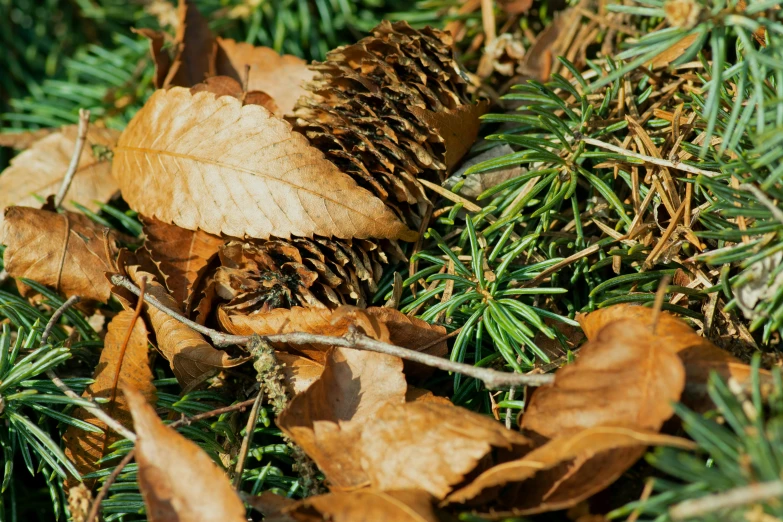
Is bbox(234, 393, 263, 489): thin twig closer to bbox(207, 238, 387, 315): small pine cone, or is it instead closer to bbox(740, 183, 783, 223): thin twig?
bbox(207, 238, 387, 315): small pine cone

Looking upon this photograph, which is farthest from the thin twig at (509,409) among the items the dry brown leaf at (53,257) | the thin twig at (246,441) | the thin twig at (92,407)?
the dry brown leaf at (53,257)

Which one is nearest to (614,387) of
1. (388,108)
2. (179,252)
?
(388,108)

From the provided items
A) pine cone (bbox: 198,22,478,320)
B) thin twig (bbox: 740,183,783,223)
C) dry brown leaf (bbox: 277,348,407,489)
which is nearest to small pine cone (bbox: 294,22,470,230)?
pine cone (bbox: 198,22,478,320)

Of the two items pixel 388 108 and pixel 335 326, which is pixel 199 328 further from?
pixel 388 108

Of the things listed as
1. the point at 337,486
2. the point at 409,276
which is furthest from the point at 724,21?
the point at 337,486

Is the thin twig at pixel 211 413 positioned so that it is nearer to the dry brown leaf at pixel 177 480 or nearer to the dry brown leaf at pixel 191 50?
the dry brown leaf at pixel 177 480

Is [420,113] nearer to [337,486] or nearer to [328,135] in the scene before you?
[328,135]

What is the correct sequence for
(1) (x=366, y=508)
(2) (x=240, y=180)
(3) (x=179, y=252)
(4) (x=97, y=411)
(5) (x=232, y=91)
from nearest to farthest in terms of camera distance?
(1) (x=366, y=508)
(4) (x=97, y=411)
(2) (x=240, y=180)
(3) (x=179, y=252)
(5) (x=232, y=91)
